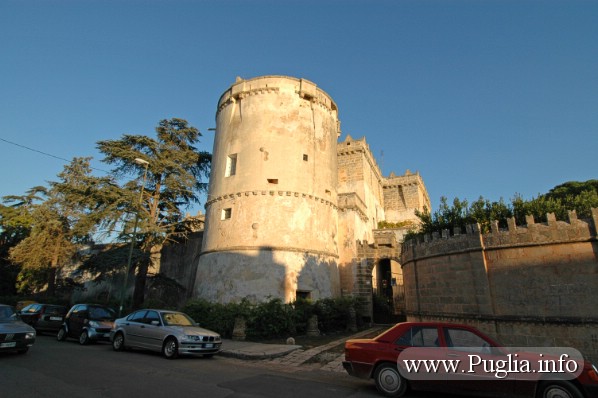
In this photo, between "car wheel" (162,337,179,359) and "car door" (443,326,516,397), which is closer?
"car door" (443,326,516,397)

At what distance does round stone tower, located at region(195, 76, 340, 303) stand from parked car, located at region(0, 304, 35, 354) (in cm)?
937

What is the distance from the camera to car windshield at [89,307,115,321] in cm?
1373

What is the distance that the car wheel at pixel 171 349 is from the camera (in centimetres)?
990

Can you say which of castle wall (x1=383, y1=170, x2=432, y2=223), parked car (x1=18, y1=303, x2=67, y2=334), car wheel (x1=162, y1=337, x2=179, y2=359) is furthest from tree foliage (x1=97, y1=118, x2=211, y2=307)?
castle wall (x1=383, y1=170, x2=432, y2=223)

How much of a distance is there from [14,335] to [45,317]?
25.4ft

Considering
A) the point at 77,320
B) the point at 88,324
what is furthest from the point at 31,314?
the point at 88,324

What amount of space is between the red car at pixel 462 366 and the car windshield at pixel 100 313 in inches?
461

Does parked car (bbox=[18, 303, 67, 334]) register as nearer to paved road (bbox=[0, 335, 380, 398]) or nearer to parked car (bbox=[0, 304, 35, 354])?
parked car (bbox=[0, 304, 35, 354])

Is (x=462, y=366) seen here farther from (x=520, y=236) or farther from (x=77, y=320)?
(x=77, y=320)

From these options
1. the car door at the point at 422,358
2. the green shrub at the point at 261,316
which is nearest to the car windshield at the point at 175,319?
the green shrub at the point at 261,316

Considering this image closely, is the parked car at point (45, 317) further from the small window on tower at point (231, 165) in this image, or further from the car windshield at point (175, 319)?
the small window on tower at point (231, 165)

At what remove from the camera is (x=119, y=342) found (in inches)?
447

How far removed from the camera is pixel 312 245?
64.9 feet

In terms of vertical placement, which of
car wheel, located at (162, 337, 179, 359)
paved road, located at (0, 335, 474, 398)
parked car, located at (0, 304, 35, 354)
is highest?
parked car, located at (0, 304, 35, 354)
